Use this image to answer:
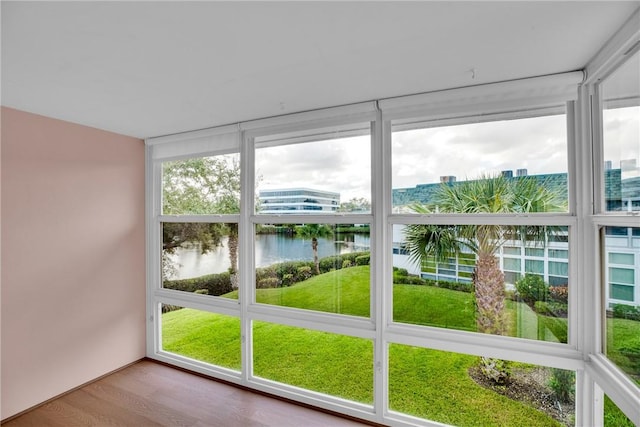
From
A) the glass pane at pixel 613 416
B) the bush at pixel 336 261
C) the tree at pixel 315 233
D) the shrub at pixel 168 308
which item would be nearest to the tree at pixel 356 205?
the tree at pixel 315 233

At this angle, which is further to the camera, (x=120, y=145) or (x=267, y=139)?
(x=120, y=145)

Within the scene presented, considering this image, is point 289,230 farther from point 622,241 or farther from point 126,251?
point 622,241

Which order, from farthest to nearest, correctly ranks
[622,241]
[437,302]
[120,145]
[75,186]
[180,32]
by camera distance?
[120,145] → [75,186] → [437,302] → [622,241] → [180,32]

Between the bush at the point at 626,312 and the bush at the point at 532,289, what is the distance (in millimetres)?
369

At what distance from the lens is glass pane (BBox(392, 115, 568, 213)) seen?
1973 millimetres

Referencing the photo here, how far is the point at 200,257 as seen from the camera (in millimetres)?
3270

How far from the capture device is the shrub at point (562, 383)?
1.95m

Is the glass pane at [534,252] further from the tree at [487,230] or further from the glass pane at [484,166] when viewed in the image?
the glass pane at [484,166]

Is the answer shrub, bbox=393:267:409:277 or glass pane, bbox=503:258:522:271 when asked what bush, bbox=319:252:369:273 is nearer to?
shrub, bbox=393:267:409:277

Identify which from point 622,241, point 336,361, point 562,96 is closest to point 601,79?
point 562,96

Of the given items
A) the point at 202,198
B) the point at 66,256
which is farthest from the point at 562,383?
the point at 66,256

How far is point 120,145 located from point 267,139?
5.56ft

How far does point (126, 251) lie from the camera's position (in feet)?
10.7

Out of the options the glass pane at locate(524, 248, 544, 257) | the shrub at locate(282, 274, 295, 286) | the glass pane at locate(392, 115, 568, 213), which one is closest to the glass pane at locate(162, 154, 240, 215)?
the shrub at locate(282, 274, 295, 286)
